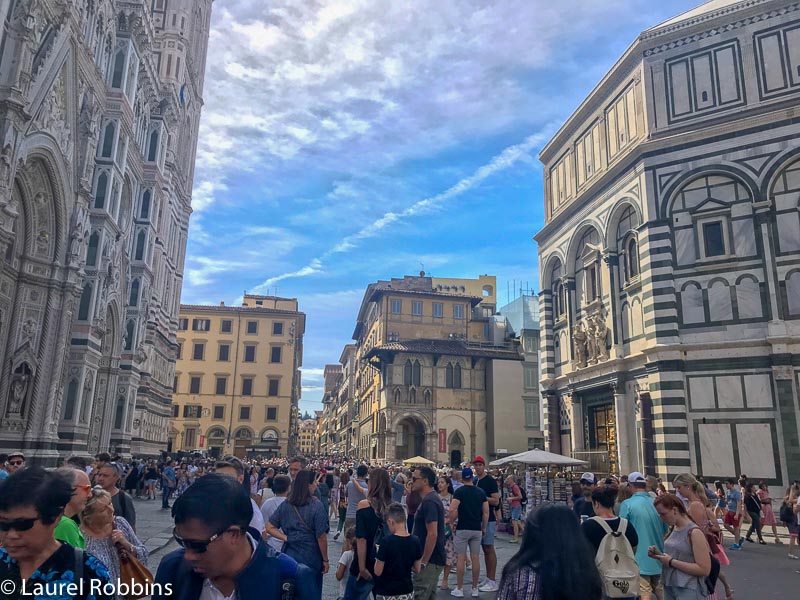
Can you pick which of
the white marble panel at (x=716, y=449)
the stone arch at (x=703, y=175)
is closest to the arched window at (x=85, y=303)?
the stone arch at (x=703, y=175)

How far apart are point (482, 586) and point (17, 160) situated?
1538 cm

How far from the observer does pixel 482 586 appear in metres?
9.08

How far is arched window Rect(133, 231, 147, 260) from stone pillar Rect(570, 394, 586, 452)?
2301cm

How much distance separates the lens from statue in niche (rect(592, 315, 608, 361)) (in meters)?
24.5

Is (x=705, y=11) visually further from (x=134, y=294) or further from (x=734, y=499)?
(x=134, y=294)

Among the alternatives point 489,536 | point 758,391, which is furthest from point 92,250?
point 758,391

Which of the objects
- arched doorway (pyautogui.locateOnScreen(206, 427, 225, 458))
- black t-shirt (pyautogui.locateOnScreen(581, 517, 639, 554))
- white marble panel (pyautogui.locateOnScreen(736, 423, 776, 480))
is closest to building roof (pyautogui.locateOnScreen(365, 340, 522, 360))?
arched doorway (pyautogui.locateOnScreen(206, 427, 225, 458))

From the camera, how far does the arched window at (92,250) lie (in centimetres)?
2166

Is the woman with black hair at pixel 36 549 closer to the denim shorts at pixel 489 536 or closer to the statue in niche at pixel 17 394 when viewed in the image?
the denim shorts at pixel 489 536

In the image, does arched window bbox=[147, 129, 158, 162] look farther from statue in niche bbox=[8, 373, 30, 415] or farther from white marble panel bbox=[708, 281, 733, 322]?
white marble panel bbox=[708, 281, 733, 322]

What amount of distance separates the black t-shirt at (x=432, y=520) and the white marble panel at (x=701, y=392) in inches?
658

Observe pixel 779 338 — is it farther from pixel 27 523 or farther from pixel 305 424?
pixel 305 424

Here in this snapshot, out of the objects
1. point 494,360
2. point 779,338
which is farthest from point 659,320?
point 494,360

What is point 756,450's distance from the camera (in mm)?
19219
